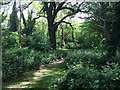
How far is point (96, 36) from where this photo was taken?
12.6 metres

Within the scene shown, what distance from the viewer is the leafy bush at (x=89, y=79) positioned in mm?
5375

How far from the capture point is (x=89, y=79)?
18.2ft

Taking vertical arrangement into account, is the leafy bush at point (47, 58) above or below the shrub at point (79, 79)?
below

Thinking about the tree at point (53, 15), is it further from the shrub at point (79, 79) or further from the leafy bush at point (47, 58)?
the shrub at point (79, 79)

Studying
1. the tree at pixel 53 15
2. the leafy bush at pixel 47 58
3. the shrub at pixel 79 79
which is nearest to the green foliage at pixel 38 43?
the leafy bush at pixel 47 58

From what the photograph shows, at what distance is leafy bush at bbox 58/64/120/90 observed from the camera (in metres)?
5.38

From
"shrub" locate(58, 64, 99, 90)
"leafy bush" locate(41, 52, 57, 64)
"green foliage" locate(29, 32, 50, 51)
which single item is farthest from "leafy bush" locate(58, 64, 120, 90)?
"green foliage" locate(29, 32, 50, 51)

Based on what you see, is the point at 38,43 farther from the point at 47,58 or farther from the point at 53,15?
the point at 53,15

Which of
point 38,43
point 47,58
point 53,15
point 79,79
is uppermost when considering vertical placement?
point 53,15

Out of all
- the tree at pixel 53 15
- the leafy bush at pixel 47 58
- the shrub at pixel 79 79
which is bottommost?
the leafy bush at pixel 47 58

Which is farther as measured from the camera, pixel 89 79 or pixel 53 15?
pixel 53 15

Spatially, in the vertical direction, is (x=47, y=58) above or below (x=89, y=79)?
below

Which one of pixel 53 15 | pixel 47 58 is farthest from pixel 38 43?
pixel 53 15

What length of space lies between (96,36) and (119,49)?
532 cm
